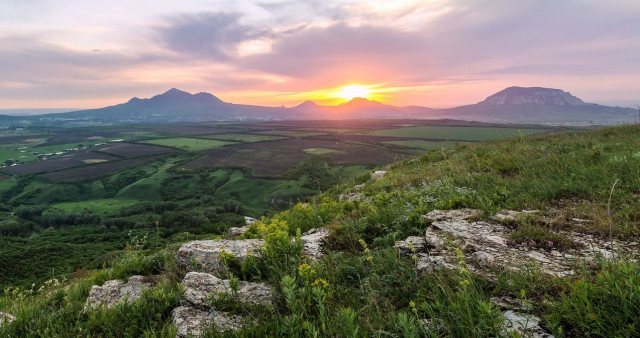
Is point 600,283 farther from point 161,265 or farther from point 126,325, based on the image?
point 161,265

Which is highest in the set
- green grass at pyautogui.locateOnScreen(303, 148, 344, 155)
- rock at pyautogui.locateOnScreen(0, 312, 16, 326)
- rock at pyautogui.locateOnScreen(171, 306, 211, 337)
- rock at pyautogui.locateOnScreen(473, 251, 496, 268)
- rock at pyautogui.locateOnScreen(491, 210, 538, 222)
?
rock at pyautogui.locateOnScreen(491, 210, 538, 222)

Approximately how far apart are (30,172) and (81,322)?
224282 millimetres

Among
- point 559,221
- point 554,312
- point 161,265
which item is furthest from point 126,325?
point 559,221

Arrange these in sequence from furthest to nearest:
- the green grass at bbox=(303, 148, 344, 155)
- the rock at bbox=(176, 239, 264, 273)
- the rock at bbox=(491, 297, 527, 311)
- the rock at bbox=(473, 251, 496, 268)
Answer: the green grass at bbox=(303, 148, 344, 155) → the rock at bbox=(176, 239, 264, 273) → the rock at bbox=(473, 251, 496, 268) → the rock at bbox=(491, 297, 527, 311)

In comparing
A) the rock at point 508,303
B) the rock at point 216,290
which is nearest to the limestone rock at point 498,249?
the rock at point 508,303

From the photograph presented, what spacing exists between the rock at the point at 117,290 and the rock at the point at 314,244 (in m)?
3.12

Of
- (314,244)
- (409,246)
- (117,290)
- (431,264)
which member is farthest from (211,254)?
(431,264)

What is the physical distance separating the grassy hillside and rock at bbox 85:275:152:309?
29 centimetres

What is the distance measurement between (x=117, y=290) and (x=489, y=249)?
7.12 meters

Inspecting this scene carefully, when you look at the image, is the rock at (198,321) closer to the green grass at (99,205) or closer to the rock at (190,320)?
the rock at (190,320)

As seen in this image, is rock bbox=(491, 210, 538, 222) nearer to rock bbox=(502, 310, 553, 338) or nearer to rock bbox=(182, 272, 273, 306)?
rock bbox=(502, 310, 553, 338)

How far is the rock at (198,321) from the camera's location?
12.9 ft

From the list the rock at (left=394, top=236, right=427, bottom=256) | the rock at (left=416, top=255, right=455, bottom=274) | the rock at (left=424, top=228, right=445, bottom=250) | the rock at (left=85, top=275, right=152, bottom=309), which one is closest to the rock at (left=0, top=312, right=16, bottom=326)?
the rock at (left=85, top=275, right=152, bottom=309)

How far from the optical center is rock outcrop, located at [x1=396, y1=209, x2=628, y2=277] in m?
4.02
